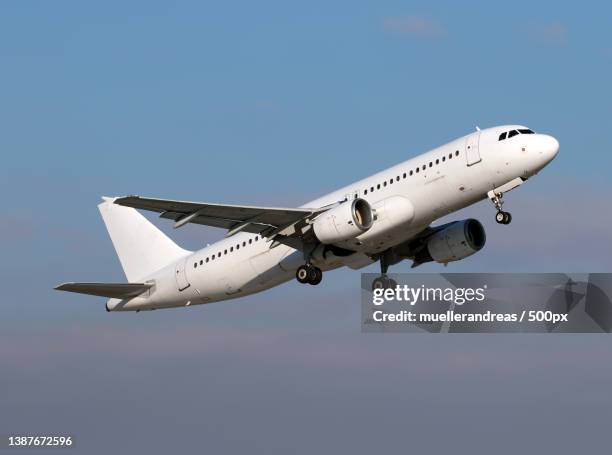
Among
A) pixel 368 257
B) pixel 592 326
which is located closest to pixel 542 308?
pixel 592 326

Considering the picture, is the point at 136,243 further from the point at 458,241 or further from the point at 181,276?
the point at 458,241

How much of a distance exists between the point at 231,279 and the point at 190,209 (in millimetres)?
5503

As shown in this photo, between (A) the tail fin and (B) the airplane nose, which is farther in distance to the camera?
(A) the tail fin

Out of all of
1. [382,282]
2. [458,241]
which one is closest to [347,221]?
[458,241]

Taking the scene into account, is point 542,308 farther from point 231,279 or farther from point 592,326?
point 231,279

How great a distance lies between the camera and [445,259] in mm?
52875

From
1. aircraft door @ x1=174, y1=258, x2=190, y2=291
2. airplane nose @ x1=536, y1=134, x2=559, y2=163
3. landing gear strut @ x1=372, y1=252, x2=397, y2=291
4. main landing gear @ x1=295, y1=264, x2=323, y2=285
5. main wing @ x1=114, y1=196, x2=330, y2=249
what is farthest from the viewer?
aircraft door @ x1=174, y1=258, x2=190, y2=291

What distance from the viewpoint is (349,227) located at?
47.9 meters

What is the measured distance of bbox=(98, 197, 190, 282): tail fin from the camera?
191ft

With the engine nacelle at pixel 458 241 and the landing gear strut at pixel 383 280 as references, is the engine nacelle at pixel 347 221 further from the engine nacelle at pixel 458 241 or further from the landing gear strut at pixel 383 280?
the landing gear strut at pixel 383 280

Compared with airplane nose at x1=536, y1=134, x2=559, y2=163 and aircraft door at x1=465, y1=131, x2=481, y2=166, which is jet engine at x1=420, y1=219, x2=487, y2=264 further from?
airplane nose at x1=536, y1=134, x2=559, y2=163

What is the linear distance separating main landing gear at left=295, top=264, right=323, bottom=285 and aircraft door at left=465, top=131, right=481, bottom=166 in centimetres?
740

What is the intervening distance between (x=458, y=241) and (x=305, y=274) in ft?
20.3

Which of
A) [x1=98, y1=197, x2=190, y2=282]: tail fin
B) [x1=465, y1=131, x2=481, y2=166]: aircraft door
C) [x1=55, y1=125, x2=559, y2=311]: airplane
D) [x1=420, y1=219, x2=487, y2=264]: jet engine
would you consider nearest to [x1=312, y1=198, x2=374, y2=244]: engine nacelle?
[x1=55, y1=125, x2=559, y2=311]: airplane
